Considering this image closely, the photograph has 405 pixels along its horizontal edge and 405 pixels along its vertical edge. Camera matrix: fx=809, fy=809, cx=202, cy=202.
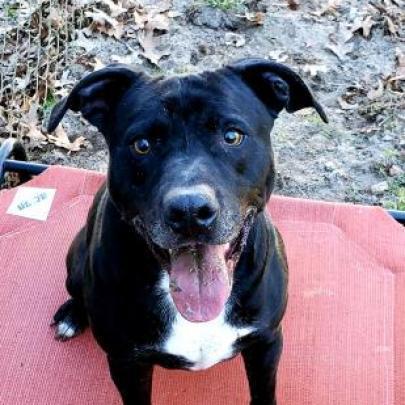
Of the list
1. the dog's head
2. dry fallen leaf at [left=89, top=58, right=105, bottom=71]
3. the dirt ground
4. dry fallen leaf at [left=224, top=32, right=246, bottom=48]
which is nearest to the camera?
the dog's head

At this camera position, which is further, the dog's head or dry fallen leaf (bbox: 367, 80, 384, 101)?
A: dry fallen leaf (bbox: 367, 80, 384, 101)

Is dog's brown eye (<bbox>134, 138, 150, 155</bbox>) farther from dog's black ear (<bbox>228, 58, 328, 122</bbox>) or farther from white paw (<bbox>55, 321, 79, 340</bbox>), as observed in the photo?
white paw (<bbox>55, 321, 79, 340</bbox>)

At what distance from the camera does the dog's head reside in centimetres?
223

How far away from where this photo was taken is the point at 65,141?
4496 mm

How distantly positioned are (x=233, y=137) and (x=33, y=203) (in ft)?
5.58

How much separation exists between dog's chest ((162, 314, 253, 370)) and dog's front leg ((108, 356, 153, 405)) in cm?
19

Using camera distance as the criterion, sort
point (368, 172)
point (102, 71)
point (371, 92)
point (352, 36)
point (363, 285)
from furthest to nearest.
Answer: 1. point (352, 36)
2. point (371, 92)
3. point (368, 172)
4. point (363, 285)
5. point (102, 71)

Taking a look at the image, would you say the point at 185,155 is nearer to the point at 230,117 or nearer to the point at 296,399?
the point at 230,117

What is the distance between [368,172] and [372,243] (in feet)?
2.75

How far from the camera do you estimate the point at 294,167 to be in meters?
4.36

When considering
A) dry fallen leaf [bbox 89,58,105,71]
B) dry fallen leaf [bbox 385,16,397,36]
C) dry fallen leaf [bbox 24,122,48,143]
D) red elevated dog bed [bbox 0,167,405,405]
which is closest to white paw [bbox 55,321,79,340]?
red elevated dog bed [bbox 0,167,405,405]

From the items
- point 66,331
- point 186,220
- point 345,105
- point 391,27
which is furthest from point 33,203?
point 391,27

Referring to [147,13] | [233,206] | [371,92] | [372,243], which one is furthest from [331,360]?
[147,13]

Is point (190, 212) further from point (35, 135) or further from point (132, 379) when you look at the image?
point (35, 135)
